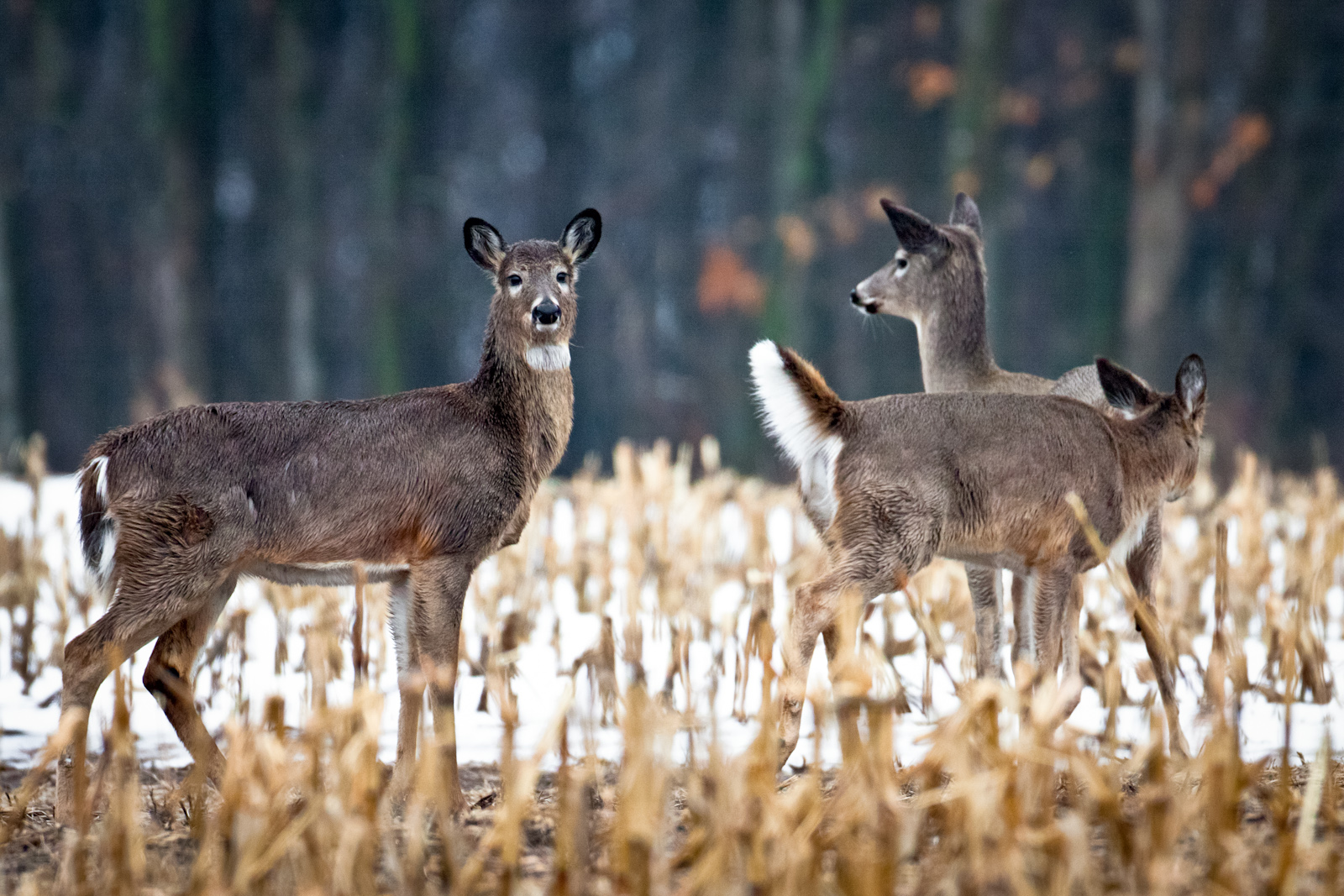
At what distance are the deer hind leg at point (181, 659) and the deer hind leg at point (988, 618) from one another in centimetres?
287

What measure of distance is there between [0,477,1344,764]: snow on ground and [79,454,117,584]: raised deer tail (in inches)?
19.7

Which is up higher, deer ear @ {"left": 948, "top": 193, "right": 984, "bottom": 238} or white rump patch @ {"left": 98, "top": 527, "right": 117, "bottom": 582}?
deer ear @ {"left": 948, "top": 193, "right": 984, "bottom": 238}

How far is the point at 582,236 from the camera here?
5.45 metres

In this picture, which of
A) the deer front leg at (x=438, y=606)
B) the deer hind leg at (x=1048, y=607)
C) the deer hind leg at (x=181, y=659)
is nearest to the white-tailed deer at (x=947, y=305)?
the deer hind leg at (x=1048, y=607)

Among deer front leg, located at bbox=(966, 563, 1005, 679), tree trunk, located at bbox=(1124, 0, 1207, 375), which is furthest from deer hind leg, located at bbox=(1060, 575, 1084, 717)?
tree trunk, located at bbox=(1124, 0, 1207, 375)

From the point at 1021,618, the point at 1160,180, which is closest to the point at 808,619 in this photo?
the point at 1021,618

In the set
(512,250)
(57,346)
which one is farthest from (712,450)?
(57,346)

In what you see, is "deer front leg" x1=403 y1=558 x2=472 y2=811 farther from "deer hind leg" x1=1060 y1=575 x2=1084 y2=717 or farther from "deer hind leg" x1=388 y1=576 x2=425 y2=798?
"deer hind leg" x1=1060 y1=575 x2=1084 y2=717

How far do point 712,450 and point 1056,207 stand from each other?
20856mm

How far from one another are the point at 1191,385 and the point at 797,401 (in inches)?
61.2

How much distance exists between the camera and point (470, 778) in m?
4.86

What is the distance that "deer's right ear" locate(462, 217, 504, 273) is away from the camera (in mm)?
5309

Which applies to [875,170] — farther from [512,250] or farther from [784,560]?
[512,250]

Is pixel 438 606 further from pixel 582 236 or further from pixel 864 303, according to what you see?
pixel 864 303
